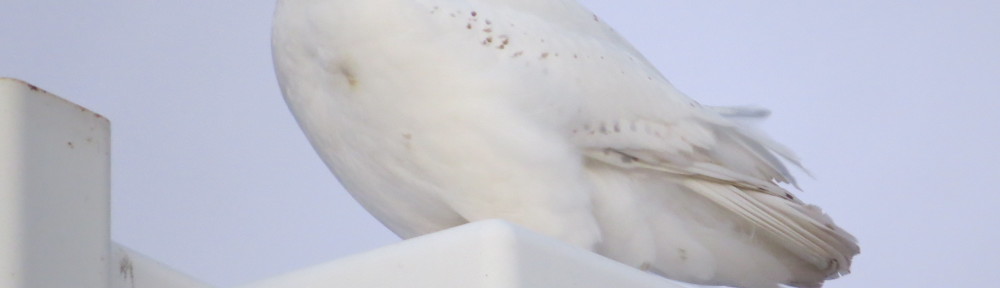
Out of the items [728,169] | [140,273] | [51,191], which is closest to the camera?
[51,191]

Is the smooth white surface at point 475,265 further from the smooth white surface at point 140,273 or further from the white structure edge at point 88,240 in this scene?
the smooth white surface at point 140,273

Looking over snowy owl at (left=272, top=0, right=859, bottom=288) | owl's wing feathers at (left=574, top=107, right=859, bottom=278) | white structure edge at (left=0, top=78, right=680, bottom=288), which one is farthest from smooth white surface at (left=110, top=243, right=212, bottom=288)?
owl's wing feathers at (left=574, top=107, right=859, bottom=278)

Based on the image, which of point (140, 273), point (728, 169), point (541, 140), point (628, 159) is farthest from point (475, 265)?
point (728, 169)

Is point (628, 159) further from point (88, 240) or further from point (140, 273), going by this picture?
point (88, 240)

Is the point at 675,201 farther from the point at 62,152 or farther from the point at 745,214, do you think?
the point at 62,152

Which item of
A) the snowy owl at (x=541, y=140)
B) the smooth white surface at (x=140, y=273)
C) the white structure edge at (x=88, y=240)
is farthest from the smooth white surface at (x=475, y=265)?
the snowy owl at (x=541, y=140)

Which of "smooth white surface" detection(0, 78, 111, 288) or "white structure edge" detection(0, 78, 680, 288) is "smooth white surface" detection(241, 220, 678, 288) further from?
"smooth white surface" detection(0, 78, 111, 288)

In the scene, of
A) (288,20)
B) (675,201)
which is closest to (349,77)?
(288,20)
